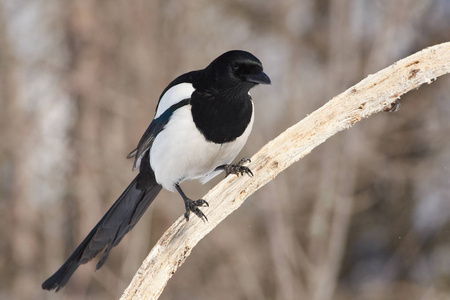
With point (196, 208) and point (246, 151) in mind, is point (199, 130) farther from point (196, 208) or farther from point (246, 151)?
point (246, 151)

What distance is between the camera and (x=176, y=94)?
8.91ft

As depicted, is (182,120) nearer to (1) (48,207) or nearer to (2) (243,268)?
(2) (243,268)

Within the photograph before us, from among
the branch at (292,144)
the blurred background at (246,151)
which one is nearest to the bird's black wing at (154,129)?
the branch at (292,144)

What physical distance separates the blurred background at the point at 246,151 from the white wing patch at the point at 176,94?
6.15 ft

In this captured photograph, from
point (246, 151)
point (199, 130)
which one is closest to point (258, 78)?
point (199, 130)

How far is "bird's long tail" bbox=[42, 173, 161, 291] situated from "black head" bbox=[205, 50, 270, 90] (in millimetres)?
636

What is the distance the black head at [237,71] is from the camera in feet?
8.44

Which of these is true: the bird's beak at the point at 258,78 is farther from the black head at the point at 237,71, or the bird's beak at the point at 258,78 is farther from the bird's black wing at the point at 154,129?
the bird's black wing at the point at 154,129

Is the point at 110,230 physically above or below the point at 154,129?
below

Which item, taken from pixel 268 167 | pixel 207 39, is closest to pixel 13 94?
pixel 207 39

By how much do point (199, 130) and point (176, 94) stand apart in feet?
0.77

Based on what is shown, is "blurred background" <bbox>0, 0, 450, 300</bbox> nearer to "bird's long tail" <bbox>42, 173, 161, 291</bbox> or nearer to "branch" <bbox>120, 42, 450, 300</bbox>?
"bird's long tail" <bbox>42, 173, 161, 291</bbox>

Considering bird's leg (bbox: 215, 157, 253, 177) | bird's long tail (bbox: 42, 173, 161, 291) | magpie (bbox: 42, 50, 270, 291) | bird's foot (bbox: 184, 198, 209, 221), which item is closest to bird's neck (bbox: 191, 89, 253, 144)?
magpie (bbox: 42, 50, 270, 291)

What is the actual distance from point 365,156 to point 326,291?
4.21ft
